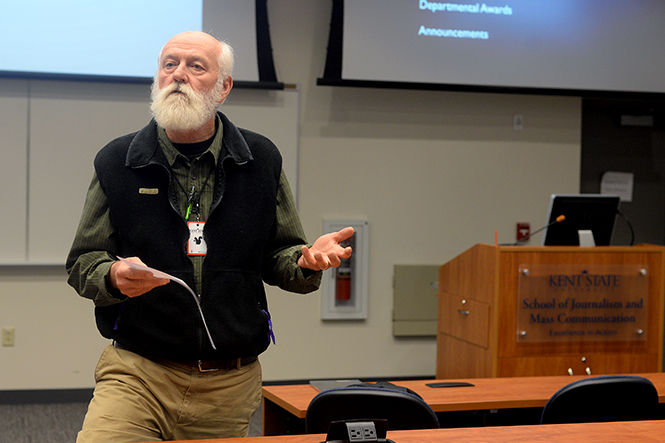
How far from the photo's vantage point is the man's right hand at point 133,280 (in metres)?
1.83

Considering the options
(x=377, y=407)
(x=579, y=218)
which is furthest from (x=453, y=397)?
(x=579, y=218)

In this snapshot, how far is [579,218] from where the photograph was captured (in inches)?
171

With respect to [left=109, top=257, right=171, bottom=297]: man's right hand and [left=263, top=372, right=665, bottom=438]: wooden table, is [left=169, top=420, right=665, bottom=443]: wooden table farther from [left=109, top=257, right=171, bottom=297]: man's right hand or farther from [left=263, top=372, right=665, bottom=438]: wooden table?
[left=263, top=372, right=665, bottom=438]: wooden table

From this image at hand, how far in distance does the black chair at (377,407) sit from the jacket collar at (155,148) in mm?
711

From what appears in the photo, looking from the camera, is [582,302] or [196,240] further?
[582,302]

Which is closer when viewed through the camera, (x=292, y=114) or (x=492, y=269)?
(x=492, y=269)

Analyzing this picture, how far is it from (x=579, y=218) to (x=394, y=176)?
A: 1641 millimetres

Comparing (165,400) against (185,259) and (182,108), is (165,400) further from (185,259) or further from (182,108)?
(182,108)

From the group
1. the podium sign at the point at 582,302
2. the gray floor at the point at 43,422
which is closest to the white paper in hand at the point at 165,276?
the podium sign at the point at 582,302

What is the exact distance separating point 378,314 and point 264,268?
3.39 meters

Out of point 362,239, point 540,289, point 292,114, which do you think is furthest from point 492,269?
point 292,114

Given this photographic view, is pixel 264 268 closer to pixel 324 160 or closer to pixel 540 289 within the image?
pixel 540 289

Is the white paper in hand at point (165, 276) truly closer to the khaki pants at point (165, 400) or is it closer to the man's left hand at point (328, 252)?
the khaki pants at point (165, 400)

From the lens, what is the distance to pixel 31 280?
5.09 meters
